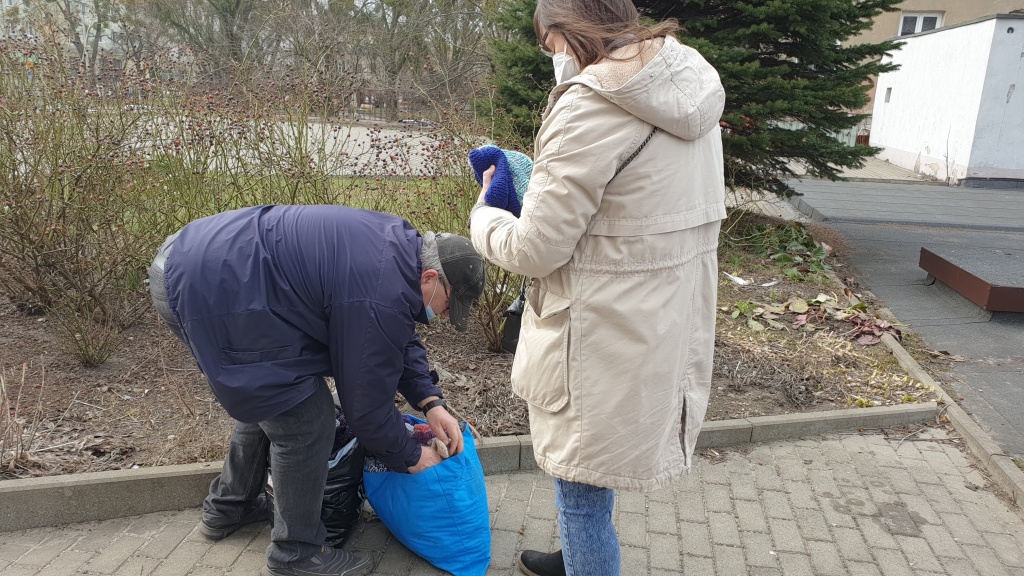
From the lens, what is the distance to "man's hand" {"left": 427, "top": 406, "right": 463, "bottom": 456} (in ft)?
8.60

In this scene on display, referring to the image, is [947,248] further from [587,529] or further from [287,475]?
[287,475]

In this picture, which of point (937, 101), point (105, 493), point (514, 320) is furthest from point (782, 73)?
point (937, 101)

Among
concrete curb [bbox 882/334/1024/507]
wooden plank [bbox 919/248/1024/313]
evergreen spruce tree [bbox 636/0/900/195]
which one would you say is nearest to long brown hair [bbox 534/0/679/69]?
concrete curb [bbox 882/334/1024/507]

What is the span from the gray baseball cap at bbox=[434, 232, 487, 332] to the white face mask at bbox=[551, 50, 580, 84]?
58 cm

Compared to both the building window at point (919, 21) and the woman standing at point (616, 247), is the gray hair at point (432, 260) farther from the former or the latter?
the building window at point (919, 21)

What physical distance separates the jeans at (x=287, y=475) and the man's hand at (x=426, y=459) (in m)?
0.30

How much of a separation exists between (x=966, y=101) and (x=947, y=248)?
27.1 feet

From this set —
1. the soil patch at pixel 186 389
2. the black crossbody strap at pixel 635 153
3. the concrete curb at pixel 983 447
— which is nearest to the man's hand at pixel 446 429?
the soil patch at pixel 186 389

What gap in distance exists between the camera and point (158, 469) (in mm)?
2973

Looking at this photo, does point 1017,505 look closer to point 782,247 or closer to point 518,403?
point 518,403

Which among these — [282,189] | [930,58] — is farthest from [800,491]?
[930,58]

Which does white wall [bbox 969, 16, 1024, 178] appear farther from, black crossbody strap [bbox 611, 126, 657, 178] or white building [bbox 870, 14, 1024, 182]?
black crossbody strap [bbox 611, 126, 657, 178]

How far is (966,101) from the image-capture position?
47.7 feet

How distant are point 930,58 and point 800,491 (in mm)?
16622
